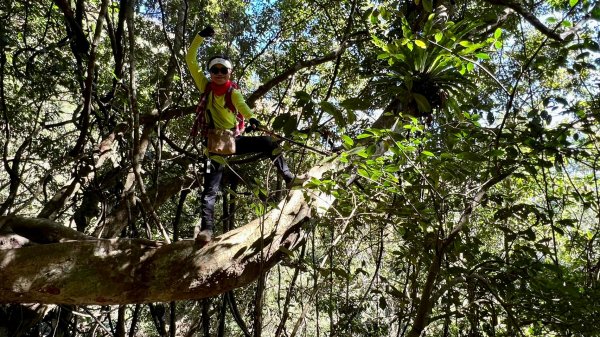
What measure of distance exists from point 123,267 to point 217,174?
38.9 inches

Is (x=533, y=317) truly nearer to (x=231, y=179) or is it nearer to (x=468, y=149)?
(x=468, y=149)

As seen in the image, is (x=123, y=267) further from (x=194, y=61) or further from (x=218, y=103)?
(x=194, y=61)

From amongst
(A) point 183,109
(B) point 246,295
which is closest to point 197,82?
(A) point 183,109

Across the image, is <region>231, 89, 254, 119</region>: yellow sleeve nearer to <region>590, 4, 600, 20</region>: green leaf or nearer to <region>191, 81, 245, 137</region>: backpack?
<region>191, 81, 245, 137</region>: backpack

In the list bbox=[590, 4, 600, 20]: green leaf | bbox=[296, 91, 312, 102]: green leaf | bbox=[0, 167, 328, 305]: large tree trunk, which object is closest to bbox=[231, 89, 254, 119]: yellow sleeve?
bbox=[0, 167, 328, 305]: large tree trunk

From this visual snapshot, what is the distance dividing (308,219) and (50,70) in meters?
2.72

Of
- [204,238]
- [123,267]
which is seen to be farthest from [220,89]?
[123,267]

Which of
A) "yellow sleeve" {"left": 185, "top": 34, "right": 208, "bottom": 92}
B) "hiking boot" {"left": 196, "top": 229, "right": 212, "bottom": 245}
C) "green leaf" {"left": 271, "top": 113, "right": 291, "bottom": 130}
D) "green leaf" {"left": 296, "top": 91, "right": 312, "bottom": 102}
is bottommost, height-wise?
"hiking boot" {"left": 196, "top": 229, "right": 212, "bottom": 245}

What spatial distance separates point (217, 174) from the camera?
2746mm

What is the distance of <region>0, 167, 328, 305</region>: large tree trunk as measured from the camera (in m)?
1.78

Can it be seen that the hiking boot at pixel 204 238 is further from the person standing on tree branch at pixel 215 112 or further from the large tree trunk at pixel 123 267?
the person standing on tree branch at pixel 215 112

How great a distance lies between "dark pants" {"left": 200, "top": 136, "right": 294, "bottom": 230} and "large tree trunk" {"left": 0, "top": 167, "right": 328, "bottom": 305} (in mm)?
359

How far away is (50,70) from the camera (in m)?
3.66

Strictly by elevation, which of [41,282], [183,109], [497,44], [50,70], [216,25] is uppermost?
[216,25]
